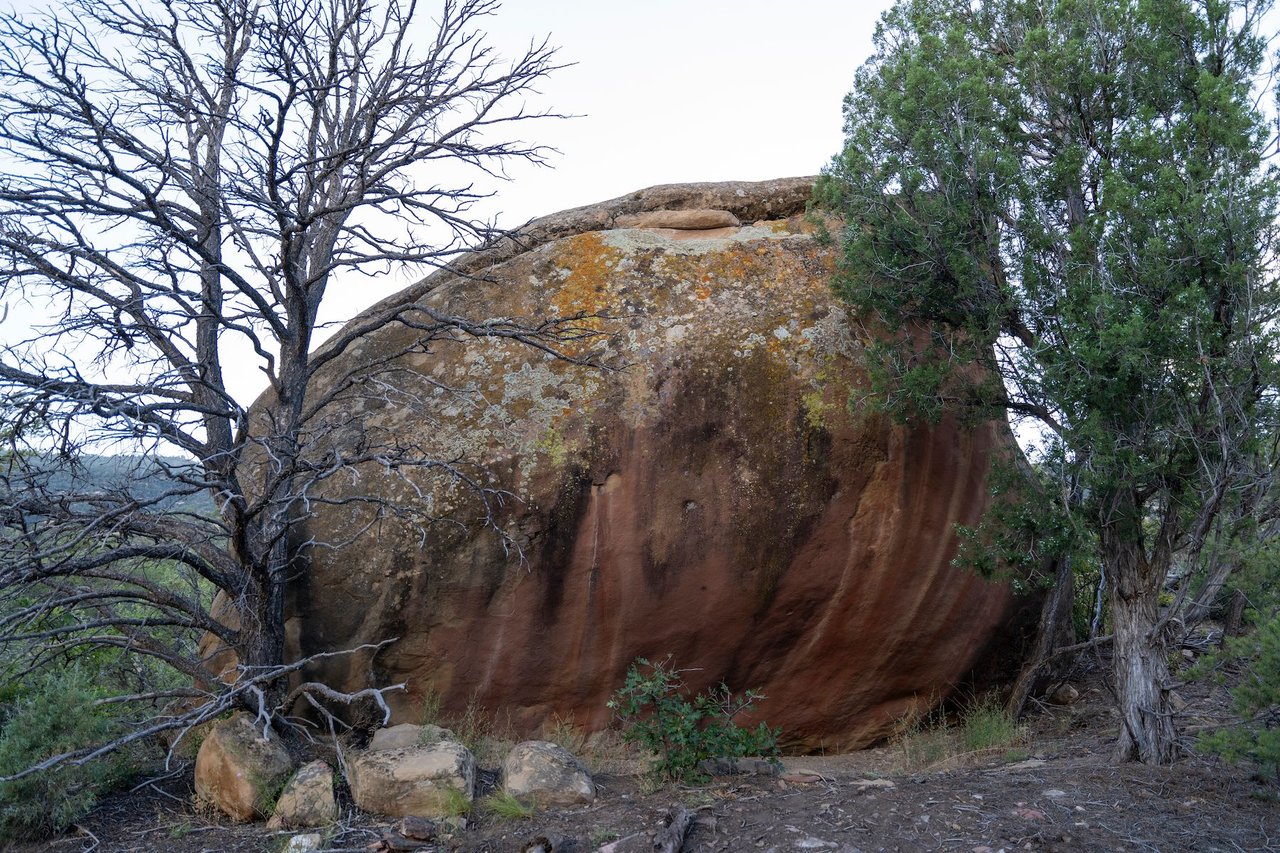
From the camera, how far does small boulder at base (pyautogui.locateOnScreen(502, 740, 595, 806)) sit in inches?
197

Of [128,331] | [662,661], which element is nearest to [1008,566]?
[662,661]

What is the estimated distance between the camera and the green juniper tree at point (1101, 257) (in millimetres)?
4918

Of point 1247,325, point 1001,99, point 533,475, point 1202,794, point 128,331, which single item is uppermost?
point 1001,99

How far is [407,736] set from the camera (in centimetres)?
548

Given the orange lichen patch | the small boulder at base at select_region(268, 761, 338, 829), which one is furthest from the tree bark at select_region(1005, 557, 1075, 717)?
the small boulder at base at select_region(268, 761, 338, 829)

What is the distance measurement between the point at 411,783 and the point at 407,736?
0.57m

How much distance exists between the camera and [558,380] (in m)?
6.54

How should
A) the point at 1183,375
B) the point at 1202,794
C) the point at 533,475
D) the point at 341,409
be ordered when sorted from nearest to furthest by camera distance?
the point at 1202,794, the point at 1183,375, the point at 533,475, the point at 341,409

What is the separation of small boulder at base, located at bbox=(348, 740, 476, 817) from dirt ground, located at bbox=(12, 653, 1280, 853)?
0.36ft

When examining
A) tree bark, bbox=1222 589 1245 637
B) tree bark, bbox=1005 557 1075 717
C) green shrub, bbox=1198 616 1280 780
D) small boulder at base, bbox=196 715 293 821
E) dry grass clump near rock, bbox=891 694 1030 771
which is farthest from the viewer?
tree bark, bbox=1222 589 1245 637

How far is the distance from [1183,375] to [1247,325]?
39 centimetres

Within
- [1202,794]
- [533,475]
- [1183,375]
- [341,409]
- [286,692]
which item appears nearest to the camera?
[1202,794]

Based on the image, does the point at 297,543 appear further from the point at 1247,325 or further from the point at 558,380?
the point at 1247,325

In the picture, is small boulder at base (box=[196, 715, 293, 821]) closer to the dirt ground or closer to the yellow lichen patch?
the dirt ground
